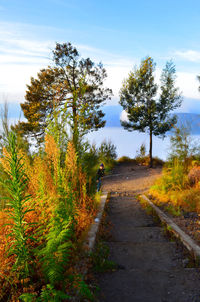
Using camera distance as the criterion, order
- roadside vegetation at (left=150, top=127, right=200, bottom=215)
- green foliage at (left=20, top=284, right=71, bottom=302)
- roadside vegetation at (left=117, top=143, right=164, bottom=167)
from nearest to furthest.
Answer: green foliage at (left=20, top=284, right=71, bottom=302) < roadside vegetation at (left=150, top=127, right=200, bottom=215) < roadside vegetation at (left=117, top=143, right=164, bottom=167)

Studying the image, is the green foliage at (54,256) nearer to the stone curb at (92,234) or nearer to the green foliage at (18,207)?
the green foliage at (18,207)

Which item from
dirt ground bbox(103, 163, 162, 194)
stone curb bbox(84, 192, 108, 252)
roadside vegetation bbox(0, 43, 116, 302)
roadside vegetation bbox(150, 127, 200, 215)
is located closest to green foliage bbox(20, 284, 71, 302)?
roadside vegetation bbox(0, 43, 116, 302)

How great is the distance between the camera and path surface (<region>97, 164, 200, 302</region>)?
118 inches

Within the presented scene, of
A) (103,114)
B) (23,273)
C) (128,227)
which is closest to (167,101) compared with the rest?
(103,114)

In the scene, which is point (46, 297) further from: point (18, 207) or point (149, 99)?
point (149, 99)

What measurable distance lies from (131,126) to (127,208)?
1152 centimetres

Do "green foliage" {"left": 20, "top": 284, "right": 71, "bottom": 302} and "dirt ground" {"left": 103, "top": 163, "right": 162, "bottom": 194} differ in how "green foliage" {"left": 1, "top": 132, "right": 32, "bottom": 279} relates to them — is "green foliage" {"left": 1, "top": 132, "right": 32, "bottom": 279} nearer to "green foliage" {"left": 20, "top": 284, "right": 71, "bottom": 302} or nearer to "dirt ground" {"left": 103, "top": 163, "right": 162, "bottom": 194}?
"green foliage" {"left": 20, "top": 284, "right": 71, "bottom": 302}

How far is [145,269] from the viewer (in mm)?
3607

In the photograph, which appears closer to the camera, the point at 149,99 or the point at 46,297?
the point at 46,297

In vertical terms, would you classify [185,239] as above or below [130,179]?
above

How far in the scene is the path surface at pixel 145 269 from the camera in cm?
299

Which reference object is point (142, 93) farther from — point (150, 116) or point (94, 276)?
point (94, 276)

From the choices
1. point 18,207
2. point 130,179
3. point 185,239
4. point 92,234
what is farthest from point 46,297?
point 130,179

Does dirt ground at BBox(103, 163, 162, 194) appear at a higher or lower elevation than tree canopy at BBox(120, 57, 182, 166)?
lower
